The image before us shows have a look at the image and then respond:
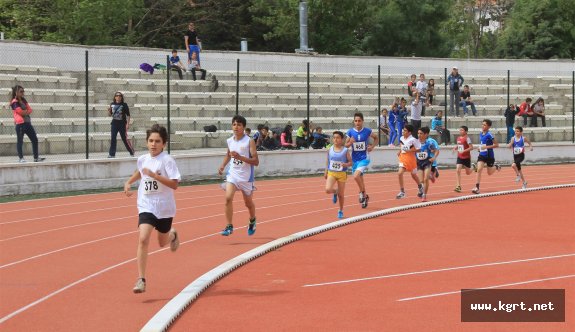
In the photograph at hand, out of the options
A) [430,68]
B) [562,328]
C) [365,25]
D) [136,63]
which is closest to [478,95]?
[430,68]

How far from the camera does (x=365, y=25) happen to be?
5678cm

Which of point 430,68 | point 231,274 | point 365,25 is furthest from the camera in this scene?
point 365,25

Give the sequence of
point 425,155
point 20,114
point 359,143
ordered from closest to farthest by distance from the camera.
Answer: point 359,143, point 425,155, point 20,114

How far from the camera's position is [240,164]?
15711 millimetres

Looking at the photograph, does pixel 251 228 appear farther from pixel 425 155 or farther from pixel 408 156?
pixel 425 155

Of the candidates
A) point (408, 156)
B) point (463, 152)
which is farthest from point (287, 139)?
point (408, 156)

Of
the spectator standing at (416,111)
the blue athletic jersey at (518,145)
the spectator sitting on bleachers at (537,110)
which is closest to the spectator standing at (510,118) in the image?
the spectator sitting on bleachers at (537,110)

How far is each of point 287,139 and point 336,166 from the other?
11.9 m

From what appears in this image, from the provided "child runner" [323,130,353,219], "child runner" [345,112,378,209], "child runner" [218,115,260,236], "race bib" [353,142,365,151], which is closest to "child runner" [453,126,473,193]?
"child runner" [345,112,378,209]

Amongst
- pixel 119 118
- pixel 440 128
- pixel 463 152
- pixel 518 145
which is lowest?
pixel 463 152

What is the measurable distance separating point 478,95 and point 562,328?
1285 inches

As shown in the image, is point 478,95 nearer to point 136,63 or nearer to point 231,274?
→ point 136,63

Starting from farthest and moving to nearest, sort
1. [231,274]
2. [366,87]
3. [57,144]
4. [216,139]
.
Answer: [366,87]
[216,139]
[57,144]
[231,274]

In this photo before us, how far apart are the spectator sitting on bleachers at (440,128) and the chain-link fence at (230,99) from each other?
0.88 feet
